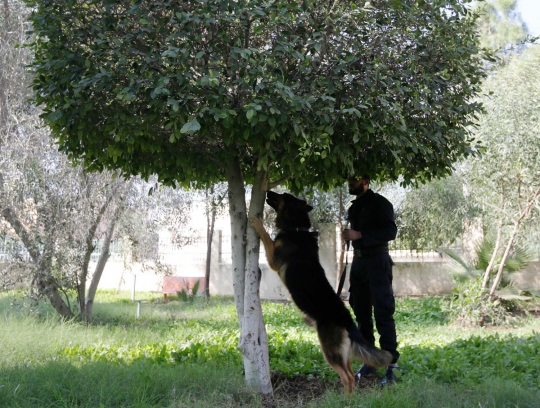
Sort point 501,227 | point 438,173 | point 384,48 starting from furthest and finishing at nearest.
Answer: point 501,227 < point 438,173 < point 384,48

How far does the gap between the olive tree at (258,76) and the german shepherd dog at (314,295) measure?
2.59 ft

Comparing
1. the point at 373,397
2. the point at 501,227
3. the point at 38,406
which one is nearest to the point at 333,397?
the point at 373,397

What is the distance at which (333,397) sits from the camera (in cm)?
490

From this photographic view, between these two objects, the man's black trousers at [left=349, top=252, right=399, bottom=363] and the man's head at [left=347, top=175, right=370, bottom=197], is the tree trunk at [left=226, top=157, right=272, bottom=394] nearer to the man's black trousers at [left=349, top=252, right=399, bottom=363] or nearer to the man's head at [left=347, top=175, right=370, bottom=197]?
the man's head at [left=347, top=175, right=370, bottom=197]

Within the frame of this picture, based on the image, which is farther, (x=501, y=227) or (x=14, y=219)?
(x=501, y=227)

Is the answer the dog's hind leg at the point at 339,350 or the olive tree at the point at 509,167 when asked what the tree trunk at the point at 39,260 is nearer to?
the dog's hind leg at the point at 339,350

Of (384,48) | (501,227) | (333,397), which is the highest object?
(384,48)

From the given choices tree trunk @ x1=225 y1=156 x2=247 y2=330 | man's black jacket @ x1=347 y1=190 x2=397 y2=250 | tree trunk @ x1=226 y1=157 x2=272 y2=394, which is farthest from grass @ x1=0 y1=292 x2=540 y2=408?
man's black jacket @ x1=347 y1=190 x2=397 y2=250

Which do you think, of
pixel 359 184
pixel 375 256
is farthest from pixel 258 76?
pixel 375 256

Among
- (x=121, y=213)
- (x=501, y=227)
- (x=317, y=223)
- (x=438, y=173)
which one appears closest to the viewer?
(x=438, y=173)

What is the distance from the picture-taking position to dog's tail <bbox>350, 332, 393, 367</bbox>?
5.34 metres

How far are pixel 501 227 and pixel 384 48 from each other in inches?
376

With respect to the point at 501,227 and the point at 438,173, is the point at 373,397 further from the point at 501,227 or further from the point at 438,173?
the point at 501,227

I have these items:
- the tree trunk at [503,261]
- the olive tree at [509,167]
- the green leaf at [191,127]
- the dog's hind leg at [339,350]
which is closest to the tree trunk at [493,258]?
the olive tree at [509,167]
